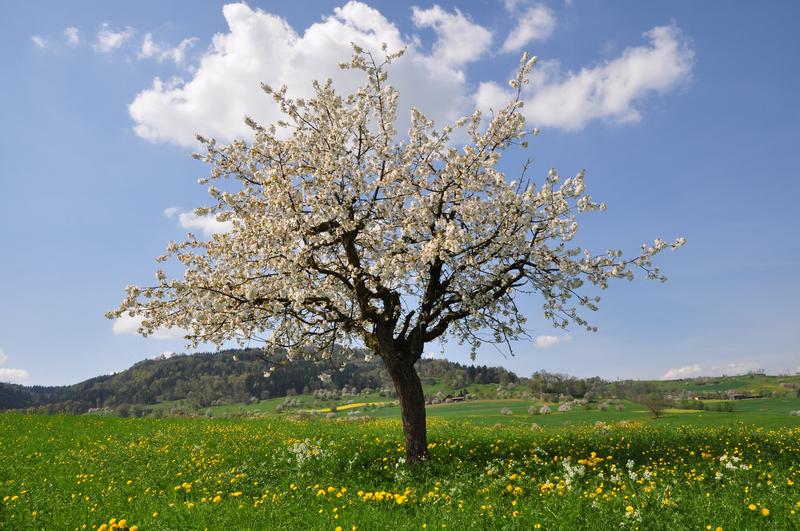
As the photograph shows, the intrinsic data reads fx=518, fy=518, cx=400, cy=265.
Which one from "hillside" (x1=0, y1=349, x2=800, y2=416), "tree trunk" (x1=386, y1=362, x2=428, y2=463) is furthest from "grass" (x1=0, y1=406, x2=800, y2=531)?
"hillside" (x1=0, y1=349, x2=800, y2=416)

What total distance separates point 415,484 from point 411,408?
10.2ft

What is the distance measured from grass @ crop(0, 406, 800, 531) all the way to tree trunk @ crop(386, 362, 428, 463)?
0.61m

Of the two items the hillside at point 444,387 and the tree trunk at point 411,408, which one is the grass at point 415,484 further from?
the hillside at point 444,387

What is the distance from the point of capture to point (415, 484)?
42.5 feet

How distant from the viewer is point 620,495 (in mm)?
10250

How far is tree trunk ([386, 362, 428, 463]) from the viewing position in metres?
15.6

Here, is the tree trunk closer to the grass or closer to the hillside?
the grass

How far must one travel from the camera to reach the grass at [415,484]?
9.33 metres

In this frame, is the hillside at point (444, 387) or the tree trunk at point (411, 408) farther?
the hillside at point (444, 387)

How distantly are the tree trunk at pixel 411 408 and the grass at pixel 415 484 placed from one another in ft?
2.00

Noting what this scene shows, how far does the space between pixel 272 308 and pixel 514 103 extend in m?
9.52

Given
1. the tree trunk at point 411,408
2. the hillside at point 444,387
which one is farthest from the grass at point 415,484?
the hillside at point 444,387

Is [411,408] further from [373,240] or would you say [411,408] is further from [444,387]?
[444,387]

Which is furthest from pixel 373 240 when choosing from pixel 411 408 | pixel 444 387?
pixel 444 387
